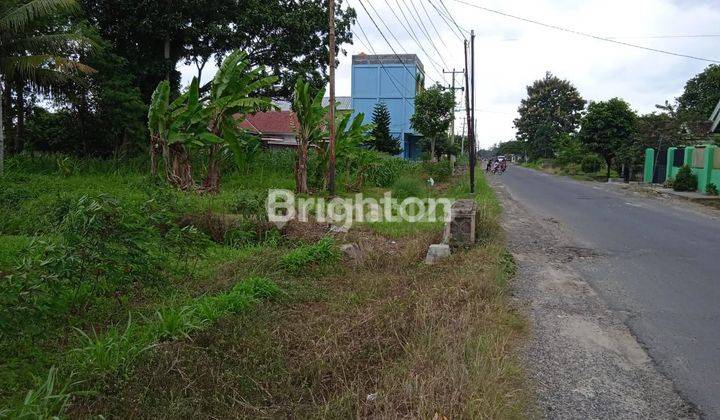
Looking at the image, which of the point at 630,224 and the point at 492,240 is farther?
the point at 630,224

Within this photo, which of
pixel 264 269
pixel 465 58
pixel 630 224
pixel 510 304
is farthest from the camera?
pixel 465 58

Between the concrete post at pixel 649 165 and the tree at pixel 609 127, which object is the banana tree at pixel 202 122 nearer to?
the concrete post at pixel 649 165

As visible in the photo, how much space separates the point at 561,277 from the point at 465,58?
17.3m

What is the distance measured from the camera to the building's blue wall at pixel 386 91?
1539 inches

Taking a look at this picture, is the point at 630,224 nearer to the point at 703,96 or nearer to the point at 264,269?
the point at 264,269

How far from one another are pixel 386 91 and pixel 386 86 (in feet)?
1.38

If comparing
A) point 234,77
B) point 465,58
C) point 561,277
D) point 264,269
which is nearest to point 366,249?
point 264,269

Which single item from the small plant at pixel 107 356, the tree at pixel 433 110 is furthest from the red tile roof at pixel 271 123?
the small plant at pixel 107 356

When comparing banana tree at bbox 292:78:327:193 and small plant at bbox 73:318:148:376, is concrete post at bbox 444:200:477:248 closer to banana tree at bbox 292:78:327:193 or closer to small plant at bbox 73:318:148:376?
small plant at bbox 73:318:148:376

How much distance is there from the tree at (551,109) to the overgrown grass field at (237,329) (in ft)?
216

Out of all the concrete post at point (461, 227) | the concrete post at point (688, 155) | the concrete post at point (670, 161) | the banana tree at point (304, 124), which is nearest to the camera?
the concrete post at point (461, 227)

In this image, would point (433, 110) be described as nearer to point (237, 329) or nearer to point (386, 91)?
point (386, 91)

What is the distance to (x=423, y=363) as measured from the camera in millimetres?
3375

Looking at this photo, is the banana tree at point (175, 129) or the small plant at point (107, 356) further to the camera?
the banana tree at point (175, 129)
